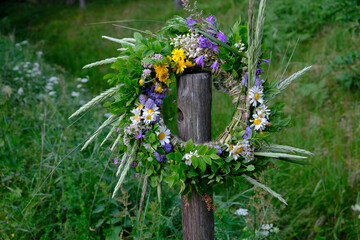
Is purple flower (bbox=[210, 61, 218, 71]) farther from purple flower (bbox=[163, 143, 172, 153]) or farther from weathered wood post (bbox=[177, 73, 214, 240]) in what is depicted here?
purple flower (bbox=[163, 143, 172, 153])

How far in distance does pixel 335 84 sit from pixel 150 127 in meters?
3.40

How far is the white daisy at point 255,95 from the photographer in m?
1.50

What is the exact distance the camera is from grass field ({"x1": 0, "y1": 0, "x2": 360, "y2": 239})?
7.72ft

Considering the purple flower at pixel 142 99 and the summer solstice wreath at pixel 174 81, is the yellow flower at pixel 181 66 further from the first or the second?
the purple flower at pixel 142 99

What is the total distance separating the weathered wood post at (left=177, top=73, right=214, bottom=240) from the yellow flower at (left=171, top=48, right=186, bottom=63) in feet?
0.30

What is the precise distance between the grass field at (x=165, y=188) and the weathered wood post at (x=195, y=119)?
0.18 meters

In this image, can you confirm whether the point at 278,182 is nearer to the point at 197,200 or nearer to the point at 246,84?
the point at 197,200

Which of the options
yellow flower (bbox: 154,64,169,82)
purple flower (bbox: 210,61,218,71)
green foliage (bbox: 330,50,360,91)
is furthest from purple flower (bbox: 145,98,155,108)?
green foliage (bbox: 330,50,360,91)

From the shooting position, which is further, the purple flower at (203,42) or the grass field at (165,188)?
the grass field at (165,188)

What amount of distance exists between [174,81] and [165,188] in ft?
4.37

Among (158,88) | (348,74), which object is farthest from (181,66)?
(348,74)

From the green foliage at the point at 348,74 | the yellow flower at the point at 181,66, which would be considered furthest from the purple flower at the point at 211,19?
the green foliage at the point at 348,74

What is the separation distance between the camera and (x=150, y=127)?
5.12ft

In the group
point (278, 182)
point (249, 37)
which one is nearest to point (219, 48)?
point (249, 37)
